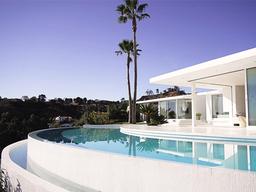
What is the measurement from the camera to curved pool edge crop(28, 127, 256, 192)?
14.2 ft

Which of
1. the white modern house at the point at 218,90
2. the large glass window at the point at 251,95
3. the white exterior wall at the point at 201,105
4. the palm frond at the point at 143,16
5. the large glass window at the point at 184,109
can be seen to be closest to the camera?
the white modern house at the point at 218,90

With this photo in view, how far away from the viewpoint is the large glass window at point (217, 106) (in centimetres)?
2453

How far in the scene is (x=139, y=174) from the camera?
18.1 ft

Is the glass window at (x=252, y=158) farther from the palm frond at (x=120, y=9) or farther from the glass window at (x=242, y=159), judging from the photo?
the palm frond at (x=120, y=9)

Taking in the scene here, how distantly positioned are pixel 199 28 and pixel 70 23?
910 centimetres

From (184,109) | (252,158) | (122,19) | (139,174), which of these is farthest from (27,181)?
(184,109)

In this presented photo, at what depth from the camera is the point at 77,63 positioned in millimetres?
23109

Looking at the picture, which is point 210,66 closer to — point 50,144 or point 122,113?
point 50,144

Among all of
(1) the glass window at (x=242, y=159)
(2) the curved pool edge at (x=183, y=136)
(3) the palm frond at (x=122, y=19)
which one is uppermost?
(3) the palm frond at (x=122, y=19)

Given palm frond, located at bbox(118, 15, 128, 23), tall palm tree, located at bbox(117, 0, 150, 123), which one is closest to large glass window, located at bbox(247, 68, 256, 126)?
tall palm tree, located at bbox(117, 0, 150, 123)

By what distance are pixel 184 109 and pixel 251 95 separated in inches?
539

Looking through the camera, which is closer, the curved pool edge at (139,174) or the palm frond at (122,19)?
the curved pool edge at (139,174)

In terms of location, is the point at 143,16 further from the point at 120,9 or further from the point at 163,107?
the point at 163,107

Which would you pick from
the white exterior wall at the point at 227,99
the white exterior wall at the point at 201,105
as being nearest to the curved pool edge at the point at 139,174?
the white exterior wall at the point at 227,99
